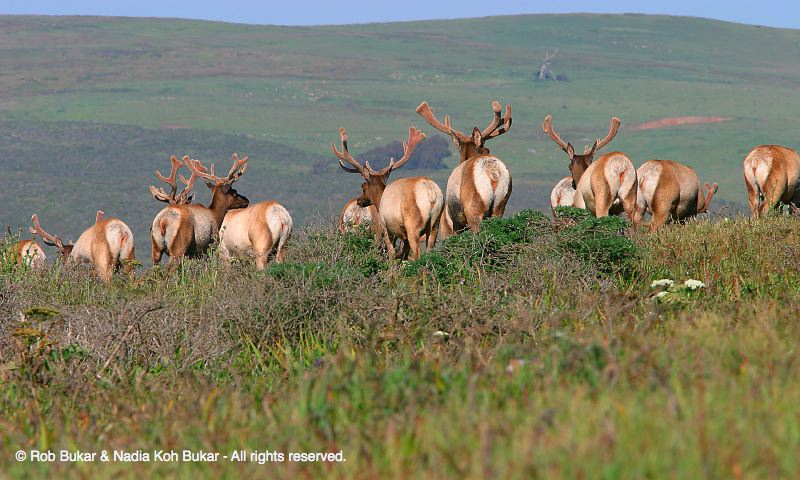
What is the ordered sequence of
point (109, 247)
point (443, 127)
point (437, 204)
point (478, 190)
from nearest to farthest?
point (478, 190)
point (437, 204)
point (443, 127)
point (109, 247)

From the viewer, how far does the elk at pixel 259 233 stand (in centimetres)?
1717

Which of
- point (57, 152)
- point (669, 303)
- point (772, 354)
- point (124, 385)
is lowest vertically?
point (57, 152)

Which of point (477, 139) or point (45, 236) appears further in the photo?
point (45, 236)

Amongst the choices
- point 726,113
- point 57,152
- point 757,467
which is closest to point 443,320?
point 757,467

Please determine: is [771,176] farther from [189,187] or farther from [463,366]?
[463,366]

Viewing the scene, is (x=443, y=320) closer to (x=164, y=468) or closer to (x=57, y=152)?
(x=164, y=468)

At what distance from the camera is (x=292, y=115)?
477ft

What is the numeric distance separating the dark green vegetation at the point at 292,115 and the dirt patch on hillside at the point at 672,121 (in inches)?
90.3

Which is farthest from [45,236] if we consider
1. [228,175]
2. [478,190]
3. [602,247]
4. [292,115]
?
[292,115]

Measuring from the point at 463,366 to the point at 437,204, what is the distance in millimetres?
9912

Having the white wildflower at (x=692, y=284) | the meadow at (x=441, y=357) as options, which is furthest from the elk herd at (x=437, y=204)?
the white wildflower at (x=692, y=284)

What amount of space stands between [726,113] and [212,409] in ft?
493

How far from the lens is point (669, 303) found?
8.12m

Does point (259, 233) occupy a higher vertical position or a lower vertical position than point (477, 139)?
lower
